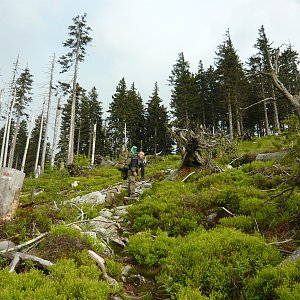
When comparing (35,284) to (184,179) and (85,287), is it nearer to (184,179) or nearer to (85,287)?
(85,287)

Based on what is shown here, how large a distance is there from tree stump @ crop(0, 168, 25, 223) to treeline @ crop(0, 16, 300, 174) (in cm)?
2432

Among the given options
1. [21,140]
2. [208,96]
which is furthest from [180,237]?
[21,140]

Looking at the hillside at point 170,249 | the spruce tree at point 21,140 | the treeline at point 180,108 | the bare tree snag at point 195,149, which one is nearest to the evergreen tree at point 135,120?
the treeline at point 180,108

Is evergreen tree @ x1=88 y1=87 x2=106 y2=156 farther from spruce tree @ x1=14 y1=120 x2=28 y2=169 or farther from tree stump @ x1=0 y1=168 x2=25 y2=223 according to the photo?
tree stump @ x1=0 y1=168 x2=25 y2=223

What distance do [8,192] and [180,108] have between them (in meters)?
34.0

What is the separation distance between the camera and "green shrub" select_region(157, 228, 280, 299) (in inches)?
207

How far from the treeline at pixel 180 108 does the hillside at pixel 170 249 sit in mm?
25442

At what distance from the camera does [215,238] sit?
21.5 ft

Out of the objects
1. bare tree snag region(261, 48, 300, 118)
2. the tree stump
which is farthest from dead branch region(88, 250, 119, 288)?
bare tree snag region(261, 48, 300, 118)

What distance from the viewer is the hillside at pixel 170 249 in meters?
4.90

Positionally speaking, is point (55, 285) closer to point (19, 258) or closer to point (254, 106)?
point (19, 258)

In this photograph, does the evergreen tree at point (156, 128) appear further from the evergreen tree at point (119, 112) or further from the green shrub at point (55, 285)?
the green shrub at point (55, 285)

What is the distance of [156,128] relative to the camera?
4884cm

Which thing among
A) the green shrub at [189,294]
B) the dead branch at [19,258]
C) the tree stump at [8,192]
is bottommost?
the green shrub at [189,294]
